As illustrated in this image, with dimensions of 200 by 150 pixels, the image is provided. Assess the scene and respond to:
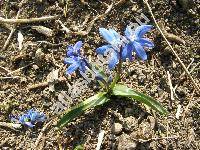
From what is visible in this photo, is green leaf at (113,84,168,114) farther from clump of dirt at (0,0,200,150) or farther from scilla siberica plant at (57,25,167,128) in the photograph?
clump of dirt at (0,0,200,150)

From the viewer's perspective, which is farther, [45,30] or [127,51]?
[45,30]

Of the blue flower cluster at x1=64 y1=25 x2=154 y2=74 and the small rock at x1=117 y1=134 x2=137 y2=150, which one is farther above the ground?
the blue flower cluster at x1=64 y1=25 x2=154 y2=74

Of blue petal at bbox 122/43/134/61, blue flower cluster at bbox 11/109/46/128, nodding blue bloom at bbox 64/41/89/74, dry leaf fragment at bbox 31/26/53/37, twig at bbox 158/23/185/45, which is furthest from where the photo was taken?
dry leaf fragment at bbox 31/26/53/37

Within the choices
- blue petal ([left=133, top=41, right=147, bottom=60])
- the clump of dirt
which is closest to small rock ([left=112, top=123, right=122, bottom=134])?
the clump of dirt

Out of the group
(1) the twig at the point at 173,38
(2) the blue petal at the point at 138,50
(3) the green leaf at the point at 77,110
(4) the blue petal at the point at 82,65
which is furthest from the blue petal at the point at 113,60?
(1) the twig at the point at 173,38

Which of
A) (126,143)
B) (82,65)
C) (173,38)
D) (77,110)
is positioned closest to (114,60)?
(82,65)

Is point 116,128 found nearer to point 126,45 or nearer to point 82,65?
point 82,65

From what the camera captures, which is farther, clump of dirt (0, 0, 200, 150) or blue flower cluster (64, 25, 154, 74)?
clump of dirt (0, 0, 200, 150)

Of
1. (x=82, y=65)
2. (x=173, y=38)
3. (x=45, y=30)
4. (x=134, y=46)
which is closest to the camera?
(x=134, y=46)
